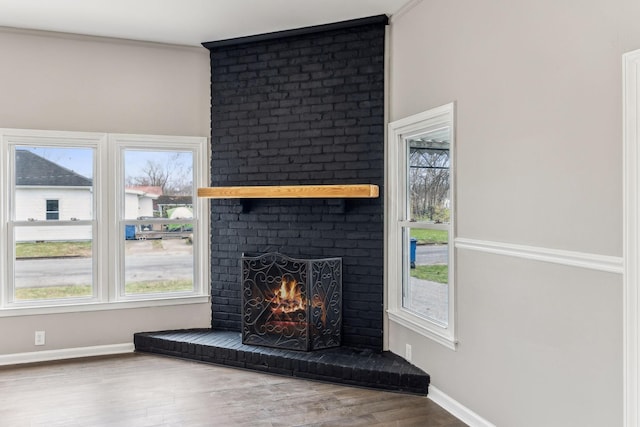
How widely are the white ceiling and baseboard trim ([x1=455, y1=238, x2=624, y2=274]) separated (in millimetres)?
2077

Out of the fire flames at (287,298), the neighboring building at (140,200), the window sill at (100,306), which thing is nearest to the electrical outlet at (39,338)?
the window sill at (100,306)

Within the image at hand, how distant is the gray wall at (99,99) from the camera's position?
13.5ft

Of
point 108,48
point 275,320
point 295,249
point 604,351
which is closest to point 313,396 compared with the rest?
point 275,320

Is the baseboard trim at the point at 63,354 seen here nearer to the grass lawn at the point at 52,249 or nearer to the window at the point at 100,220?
the window at the point at 100,220

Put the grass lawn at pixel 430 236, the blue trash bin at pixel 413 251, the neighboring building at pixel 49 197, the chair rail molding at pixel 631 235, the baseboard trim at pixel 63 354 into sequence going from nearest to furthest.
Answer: the chair rail molding at pixel 631 235, the grass lawn at pixel 430 236, the blue trash bin at pixel 413 251, the baseboard trim at pixel 63 354, the neighboring building at pixel 49 197

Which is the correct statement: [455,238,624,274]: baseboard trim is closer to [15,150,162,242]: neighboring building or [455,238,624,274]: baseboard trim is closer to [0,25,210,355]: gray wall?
[0,25,210,355]: gray wall

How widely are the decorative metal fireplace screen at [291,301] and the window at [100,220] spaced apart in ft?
2.31

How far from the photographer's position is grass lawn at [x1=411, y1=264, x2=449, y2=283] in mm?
3326

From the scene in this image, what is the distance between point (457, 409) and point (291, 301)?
1.68 meters

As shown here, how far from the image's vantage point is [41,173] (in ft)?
13.9

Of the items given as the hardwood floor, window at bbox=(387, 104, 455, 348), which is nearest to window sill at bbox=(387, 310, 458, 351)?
window at bbox=(387, 104, 455, 348)

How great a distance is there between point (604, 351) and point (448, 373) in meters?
1.29

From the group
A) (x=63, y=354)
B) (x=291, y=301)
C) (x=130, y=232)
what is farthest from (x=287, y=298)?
(x=63, y=354)

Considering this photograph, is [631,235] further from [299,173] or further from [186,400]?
[186,400]
